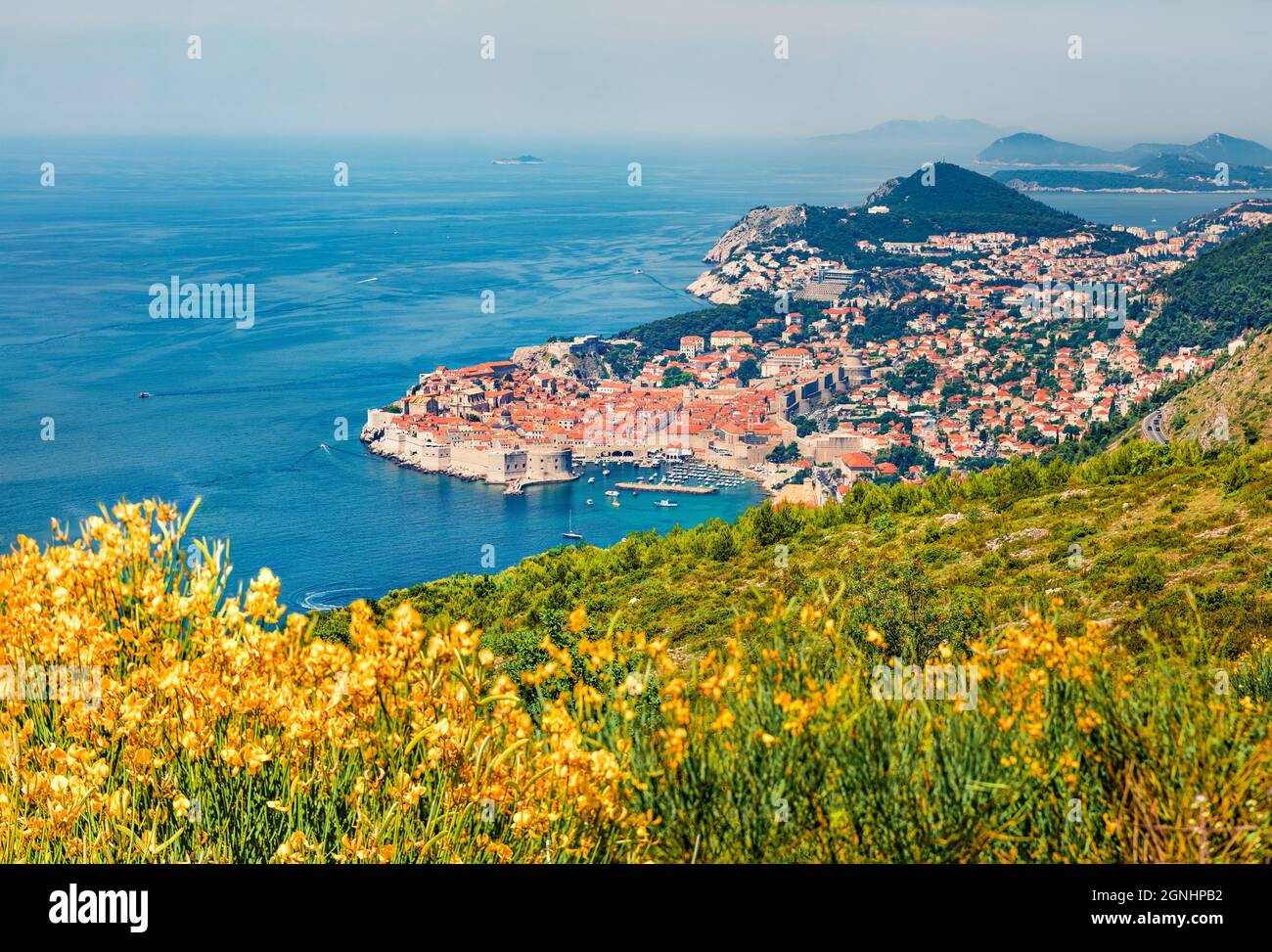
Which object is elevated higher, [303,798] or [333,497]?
[303,798]

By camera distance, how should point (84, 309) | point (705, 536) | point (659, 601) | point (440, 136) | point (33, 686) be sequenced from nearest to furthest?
point (33, 686) < point (659, 601) < point (705, 536) < point (84, 309) < point (440, 136)

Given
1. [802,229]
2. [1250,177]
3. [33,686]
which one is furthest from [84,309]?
[1250,177]

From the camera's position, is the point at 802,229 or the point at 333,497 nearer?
the point at 333,497

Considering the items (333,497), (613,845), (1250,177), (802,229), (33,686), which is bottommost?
(333,497)

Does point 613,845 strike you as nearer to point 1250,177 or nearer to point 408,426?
point 408,426
